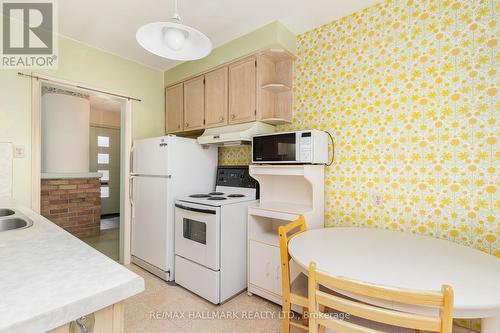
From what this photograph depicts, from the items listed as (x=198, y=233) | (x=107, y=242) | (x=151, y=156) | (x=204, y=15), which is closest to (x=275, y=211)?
(x=198, y=233)

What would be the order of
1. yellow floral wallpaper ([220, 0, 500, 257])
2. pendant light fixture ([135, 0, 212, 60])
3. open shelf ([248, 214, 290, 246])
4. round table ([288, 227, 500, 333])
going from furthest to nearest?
1. open shelf ([248, 214, 290, 246])
2. yellow floral wallpaper ([220, 0, 500, 257])
3. pendant light fixture ([135, 0, 212, 60])
4. round table ([288, 227, 500, 333])

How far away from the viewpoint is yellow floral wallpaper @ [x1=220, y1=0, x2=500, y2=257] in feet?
5.26

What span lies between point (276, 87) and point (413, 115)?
1.19m

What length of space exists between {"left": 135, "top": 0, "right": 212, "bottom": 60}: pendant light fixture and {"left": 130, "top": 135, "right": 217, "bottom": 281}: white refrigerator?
4.05 feet

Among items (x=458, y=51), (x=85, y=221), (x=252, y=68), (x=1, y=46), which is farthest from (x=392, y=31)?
(x=85, y=221)

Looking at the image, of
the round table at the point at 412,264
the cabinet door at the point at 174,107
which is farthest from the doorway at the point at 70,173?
the round table at the point at 412,264

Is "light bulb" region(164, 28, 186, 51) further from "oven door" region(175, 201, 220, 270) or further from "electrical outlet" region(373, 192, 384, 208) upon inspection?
"electrical outlet" region(373, 192, 384, 208)

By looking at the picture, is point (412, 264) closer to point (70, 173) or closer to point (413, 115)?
point (413, 115)

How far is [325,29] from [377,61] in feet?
2.05

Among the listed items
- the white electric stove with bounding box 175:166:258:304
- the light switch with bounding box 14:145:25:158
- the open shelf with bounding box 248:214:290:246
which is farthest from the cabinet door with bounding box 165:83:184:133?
the open shelf with bounding box 248:214:290:246

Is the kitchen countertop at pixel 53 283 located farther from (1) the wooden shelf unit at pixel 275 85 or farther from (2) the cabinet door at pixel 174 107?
(2) the cabinet door at pixel 174 107

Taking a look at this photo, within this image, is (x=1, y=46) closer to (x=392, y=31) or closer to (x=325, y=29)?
(x=325, y=29)

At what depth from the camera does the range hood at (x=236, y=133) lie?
236cm

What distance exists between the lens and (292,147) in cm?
208
